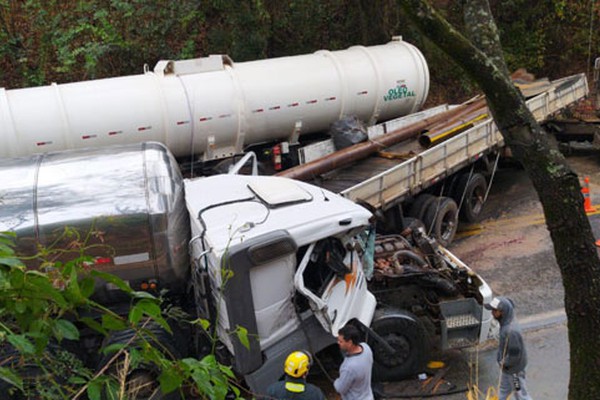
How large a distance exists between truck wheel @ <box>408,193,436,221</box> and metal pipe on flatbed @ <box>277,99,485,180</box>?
41.9 inches

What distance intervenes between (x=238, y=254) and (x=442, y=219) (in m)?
5.35

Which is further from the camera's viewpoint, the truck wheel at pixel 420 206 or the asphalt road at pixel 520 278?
the truck wheel at pixel 420 206

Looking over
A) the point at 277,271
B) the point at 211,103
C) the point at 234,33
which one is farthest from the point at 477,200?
the point at 277,271

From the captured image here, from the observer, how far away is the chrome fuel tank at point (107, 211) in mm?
5930

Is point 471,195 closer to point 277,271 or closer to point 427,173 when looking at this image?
point 427,173

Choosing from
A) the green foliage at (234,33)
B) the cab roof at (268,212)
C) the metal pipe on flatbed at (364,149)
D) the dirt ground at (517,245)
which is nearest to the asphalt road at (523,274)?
the dirt ground at (517,245)

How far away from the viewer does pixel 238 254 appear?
5488 millimetres

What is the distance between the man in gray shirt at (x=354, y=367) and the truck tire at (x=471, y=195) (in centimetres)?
575

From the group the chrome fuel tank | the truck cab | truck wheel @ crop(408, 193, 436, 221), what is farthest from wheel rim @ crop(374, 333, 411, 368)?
truck wheel @ crop(408, 193, 436, 221)

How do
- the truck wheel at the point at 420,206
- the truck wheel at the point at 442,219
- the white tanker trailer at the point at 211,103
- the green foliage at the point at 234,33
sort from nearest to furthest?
the white tanker trailer at the point at 211,103, the truck wheel at the point at 442,219, the truck wheel at the point at 420,206, the green foliage at the point at 234,33

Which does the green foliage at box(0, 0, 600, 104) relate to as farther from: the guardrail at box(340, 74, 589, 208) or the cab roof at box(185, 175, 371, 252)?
the cab roof at box(185, 175, 371, 252)

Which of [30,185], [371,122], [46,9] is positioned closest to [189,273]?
[30,185]

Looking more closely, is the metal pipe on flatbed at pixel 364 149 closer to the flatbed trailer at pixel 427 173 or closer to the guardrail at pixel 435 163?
the flatbed trailer at pixel 427 173

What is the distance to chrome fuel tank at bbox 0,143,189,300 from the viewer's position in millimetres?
5930
